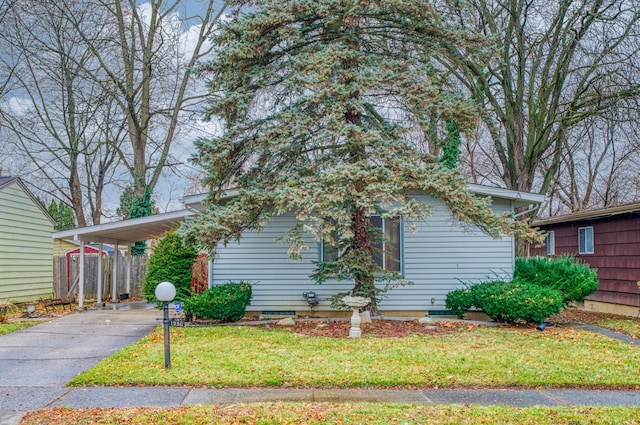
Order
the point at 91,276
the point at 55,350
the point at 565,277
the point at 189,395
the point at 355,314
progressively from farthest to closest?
the point at 91,276, the point at 565,277, the point at 355,314, the point at 55,350, the point at 189,395

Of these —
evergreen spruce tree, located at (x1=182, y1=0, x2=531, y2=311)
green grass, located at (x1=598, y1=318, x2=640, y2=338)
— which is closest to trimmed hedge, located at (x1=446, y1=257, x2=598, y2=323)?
green grass, located at (x1=598, y1=318, x2=640, y2=338)

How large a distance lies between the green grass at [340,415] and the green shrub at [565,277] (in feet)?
20.9

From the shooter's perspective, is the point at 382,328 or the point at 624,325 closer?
the point at 382,328

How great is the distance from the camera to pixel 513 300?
9805 millimetres

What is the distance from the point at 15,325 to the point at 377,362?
8.29 meters

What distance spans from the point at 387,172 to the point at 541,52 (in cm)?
883

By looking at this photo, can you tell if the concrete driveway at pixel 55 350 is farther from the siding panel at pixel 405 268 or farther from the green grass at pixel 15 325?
the siding panel at pixel 405 268

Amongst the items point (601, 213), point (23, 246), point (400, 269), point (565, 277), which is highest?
point (601, 213)

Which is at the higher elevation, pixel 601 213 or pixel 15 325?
pixel 601 213

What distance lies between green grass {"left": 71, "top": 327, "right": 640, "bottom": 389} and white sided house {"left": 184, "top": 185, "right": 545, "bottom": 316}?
8.36ft

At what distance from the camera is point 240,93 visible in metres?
9.55

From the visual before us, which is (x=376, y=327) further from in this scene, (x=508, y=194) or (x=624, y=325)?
(x=624, y=325)

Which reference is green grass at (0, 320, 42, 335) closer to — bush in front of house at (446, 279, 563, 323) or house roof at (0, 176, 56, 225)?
house roof at (0, 176, 56, 225)

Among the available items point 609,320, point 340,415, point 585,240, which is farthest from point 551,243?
point 340,415
